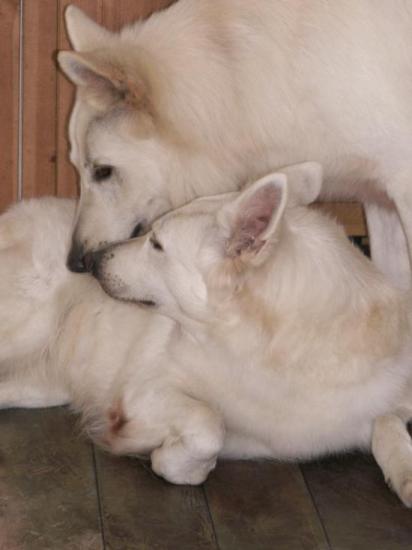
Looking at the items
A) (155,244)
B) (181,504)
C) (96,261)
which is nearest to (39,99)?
(96,261)

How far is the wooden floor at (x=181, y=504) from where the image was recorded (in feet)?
9.34

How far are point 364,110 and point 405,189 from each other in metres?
0.28

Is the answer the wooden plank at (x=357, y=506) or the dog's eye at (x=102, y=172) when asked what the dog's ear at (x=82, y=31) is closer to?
the dog's eye at (x=102, y=172)

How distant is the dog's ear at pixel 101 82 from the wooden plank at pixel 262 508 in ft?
3.77

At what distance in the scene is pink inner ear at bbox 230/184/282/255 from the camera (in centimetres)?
269

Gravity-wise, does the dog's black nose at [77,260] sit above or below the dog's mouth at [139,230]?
below

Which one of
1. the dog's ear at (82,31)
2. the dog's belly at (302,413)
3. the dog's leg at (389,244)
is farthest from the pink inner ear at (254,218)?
the dog's leg at (389,244)

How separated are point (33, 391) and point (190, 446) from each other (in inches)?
29.6

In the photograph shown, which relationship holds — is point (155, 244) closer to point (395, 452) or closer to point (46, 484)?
point (46, 484)

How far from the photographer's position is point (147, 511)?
116 inches

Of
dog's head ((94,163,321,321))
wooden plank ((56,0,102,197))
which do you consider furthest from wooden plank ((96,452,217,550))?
wooden plank ((56,0,102,197))

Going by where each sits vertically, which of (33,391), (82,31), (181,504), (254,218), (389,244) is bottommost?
(33,391)

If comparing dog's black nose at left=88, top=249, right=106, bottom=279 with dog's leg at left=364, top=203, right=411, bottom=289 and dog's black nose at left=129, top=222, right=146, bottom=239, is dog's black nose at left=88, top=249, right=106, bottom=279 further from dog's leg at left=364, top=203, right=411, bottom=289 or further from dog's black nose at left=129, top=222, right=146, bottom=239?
dog's leg at left=364, top=203, right=411, bottom=289

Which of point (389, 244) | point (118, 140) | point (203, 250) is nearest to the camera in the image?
point (203, 250)
